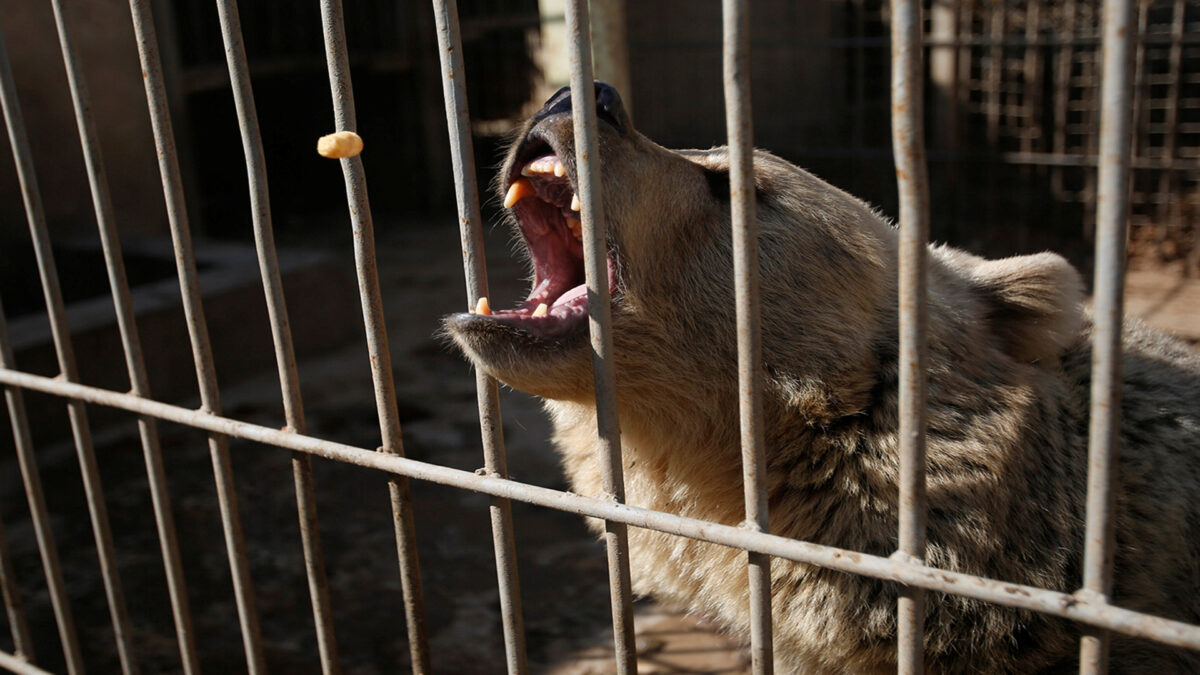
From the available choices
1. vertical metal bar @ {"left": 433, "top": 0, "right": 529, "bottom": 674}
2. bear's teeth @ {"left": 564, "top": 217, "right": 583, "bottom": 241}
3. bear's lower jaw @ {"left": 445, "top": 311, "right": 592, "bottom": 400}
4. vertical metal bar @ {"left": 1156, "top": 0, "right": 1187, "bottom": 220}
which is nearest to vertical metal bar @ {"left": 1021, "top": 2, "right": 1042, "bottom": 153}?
vertical metal bar @ {"left": 1156, "top": 0, "right": 1187, "bottom": 220}

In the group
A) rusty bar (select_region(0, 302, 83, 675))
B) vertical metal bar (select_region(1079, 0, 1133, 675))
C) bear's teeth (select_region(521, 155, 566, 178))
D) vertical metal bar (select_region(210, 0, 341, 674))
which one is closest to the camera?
vertical metal bar (select_region(1079, 0, 1133, 675))

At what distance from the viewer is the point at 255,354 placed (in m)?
6.21

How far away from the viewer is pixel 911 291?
147cm

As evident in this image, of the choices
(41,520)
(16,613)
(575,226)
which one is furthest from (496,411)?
(16,613)

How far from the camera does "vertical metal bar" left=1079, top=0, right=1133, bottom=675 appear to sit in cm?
125

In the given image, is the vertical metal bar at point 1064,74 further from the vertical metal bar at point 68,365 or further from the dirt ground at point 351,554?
the vertical metal bar at point 68,365

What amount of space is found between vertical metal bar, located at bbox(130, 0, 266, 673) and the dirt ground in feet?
3.62

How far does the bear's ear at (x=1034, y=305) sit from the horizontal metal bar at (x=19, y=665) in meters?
2.87

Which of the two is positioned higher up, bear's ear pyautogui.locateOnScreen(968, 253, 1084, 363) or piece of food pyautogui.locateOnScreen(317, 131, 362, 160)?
piece of food pyautogui.locateOnScreen(317, 131, 362, 160)

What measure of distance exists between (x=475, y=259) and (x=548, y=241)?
0.64m

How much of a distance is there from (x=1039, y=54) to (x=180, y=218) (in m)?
8.21

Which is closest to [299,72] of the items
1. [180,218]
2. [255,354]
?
[255,354]

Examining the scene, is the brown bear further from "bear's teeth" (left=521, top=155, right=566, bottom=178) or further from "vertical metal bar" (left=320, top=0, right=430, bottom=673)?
"vertical metal bar" (left=320, top=0, right=430, bottom=673)

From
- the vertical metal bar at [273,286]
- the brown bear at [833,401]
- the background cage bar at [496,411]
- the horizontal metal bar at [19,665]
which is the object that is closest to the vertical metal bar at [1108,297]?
the background cage bar at [496,411]
